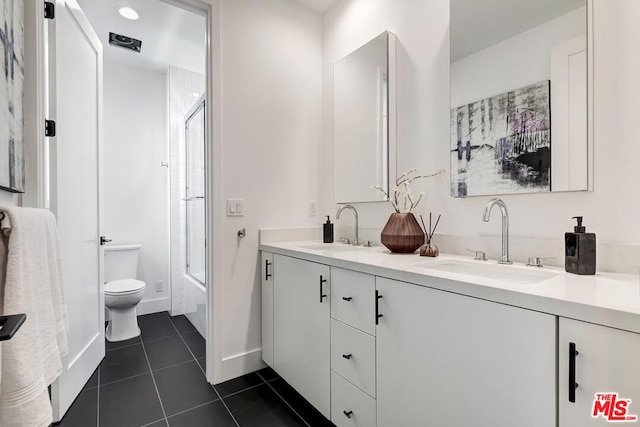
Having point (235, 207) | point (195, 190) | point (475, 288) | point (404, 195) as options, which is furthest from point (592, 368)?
point (195, 190)

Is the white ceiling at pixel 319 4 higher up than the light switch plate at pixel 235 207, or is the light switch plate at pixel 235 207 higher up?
the white ceiling at pixel 319 4

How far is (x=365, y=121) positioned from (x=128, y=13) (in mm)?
2100

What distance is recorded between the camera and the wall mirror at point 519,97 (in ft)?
3.79

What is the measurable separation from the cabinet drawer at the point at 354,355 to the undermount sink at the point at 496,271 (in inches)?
15.8

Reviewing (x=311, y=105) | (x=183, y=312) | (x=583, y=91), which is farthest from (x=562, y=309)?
(x=183, y=312)

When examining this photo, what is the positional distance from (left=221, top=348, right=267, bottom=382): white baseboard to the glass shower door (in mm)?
960

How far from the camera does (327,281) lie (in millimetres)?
1479

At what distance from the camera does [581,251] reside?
103 cm

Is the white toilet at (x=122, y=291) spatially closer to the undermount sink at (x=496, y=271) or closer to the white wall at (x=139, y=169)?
the white wall at (x=139, y=169)

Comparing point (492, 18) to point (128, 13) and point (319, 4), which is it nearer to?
point (319, 4)

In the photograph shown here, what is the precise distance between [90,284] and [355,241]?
1772 mm

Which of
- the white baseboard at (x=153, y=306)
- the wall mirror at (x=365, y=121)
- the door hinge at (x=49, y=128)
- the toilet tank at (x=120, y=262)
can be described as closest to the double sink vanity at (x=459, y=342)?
the wall mirror at (x=365, y=121)

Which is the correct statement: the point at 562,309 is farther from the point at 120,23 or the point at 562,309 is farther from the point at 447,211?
the point at 120,23

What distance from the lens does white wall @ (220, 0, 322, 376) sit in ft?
6.45
